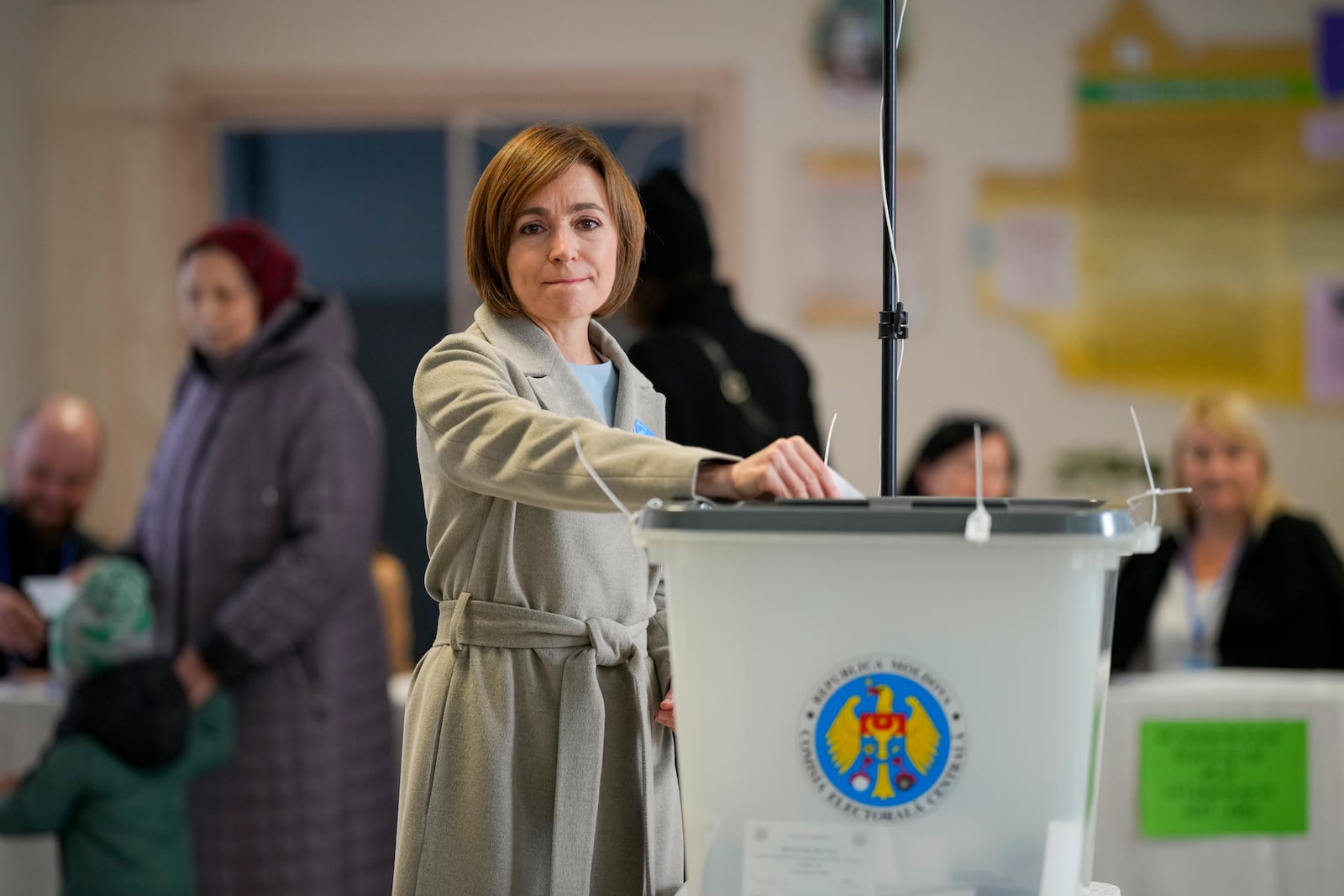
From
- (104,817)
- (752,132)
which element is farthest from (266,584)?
(752,132)

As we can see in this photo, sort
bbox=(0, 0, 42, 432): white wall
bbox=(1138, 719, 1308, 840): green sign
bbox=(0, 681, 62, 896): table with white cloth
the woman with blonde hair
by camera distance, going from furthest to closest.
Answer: bbox=(0, 0, 42, 432): white wall
the woman with blonde hair
bbox=(0, 681, 62, 896): table with white cloth
bbox=(1138, 719, 1308, 840): green sign

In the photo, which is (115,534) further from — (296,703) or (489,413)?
(489,413)

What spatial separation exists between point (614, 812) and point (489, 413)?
338 millimetres

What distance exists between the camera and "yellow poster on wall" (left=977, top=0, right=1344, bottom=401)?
15.1ft

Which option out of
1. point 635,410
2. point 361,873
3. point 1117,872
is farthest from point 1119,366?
point 635,410

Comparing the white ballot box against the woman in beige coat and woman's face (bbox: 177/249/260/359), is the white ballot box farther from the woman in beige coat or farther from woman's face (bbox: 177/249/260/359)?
woman's face (bbox: 177/249/260/359)

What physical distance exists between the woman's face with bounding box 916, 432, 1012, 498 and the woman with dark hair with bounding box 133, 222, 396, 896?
118cm

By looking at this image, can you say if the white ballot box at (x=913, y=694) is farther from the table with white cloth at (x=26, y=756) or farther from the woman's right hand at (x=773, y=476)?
the table with white cloth at (x=26, y=756)

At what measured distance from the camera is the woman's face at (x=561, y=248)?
1146 millimetres

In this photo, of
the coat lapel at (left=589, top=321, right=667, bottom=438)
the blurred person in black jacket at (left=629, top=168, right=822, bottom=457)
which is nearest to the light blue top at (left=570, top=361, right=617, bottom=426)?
the coat lapel at (left=589, top=321, right=667, bottom=438)

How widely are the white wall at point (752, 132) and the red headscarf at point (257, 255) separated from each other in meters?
2.11

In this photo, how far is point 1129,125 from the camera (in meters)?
4.63

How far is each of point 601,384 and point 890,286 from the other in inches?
9.7

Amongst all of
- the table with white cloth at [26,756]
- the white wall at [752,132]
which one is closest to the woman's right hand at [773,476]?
the table with white cloth at [26,756]
